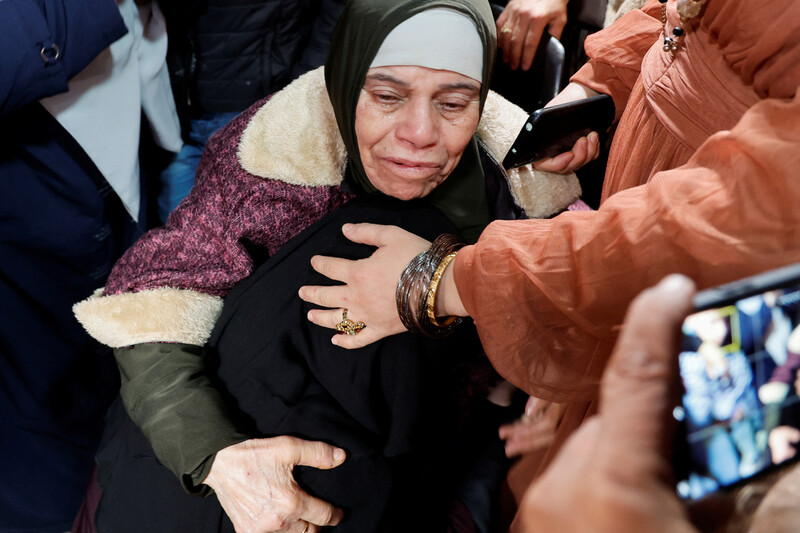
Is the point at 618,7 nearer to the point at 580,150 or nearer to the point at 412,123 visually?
the point at 580,150

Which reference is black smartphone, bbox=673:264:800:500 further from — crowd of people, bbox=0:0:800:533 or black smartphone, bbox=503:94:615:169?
black smartphone, bbox=503:94:615:169

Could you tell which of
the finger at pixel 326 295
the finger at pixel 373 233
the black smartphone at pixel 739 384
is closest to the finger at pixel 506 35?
the finger at pixel 373 233

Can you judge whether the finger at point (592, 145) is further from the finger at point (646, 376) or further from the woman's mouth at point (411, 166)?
the finger at point (646, 376)

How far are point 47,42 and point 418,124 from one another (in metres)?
0.81

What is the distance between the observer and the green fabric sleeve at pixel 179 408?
1058mm

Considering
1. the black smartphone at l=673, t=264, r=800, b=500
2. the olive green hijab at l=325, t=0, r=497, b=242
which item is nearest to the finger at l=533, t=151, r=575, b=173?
the olive green hijab at l=325, t=0, r=497, b=242

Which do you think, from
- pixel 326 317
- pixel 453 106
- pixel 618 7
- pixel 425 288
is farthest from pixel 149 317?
pixel 618 7

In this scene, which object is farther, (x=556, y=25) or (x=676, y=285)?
(x=556, y=25)

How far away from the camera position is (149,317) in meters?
1.16

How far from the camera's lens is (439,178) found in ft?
3.90

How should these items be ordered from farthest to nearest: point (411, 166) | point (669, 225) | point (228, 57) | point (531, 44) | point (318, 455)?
point (228, 57) → point (531, 44) → point (411, 166) → point (318, 455) → point (669, 225)

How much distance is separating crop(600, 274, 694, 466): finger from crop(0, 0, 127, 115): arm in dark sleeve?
51.6 inches

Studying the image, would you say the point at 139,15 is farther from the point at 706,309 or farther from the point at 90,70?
the point at 706,309

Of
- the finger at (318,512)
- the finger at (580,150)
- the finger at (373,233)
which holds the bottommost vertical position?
the finger at (318,512)
